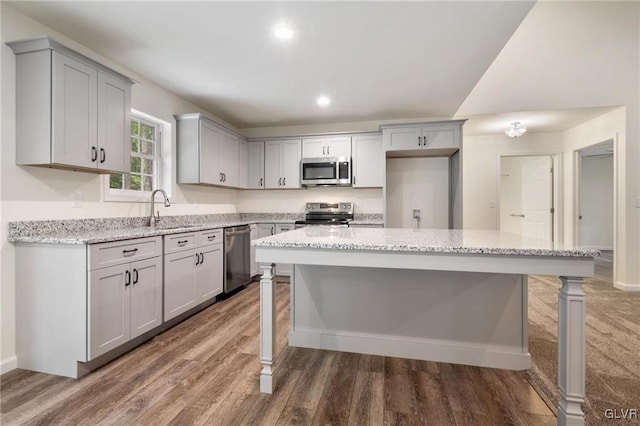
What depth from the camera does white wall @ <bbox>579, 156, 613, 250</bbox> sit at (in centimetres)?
708

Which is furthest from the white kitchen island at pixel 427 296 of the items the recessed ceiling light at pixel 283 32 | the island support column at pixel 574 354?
the recessed ceiling light at pixel 283 32

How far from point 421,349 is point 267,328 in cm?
114

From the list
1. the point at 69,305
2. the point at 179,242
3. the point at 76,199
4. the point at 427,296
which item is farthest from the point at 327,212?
the point at 69,305

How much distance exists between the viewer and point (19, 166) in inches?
83.1

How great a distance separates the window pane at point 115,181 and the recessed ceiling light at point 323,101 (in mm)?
2381

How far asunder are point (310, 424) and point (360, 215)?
3.54m

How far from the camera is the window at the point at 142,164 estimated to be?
2985 mm

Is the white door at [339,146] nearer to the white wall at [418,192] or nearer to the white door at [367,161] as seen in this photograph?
the white door at [367,161]

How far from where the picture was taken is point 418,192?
475cm

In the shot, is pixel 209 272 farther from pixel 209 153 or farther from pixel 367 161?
pixel 367 161

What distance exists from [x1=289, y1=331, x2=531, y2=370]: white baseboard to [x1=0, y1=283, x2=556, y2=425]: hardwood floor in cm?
5

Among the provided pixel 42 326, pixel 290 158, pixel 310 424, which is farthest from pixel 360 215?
pixel 42 326

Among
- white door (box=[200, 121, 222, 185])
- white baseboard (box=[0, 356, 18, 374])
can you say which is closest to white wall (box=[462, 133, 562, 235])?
white door (box=[200, 121, 222, 185])

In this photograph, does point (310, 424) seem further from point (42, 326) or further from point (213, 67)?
point (213, 67)
